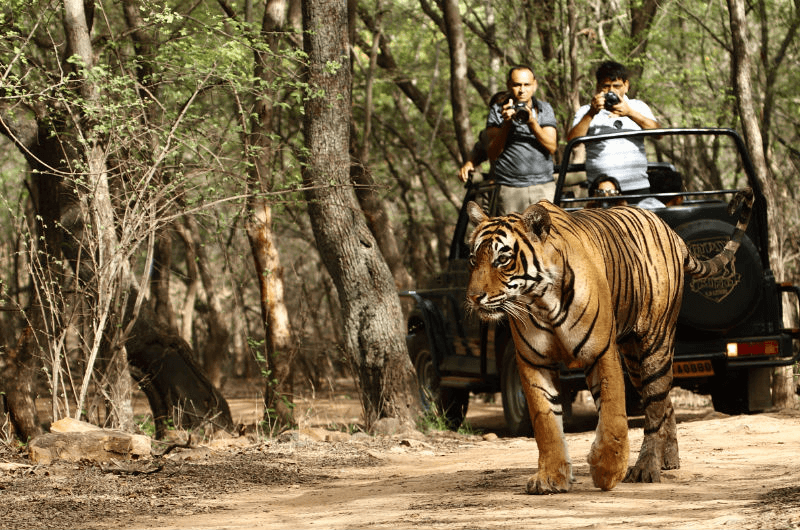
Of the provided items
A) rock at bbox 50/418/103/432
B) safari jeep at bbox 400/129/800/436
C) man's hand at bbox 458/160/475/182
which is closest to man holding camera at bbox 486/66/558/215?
safari jeep at bbox 400/129/800/436

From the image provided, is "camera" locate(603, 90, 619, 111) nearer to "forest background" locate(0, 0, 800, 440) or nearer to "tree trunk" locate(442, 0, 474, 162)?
"forest background" locate(0, 0, 800, 440)

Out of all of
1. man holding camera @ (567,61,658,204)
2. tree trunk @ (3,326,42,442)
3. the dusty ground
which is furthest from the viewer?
tree trunk @ (3,326,42,442)

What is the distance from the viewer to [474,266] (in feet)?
17.9

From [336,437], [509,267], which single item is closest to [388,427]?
[336,437]

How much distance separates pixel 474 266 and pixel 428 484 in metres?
1.64

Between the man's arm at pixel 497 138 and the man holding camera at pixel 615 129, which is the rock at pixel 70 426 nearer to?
the man's arm at pixel 497 138

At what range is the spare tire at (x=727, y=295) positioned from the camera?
25.9 ft

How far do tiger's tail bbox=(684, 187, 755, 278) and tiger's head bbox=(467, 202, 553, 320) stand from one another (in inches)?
55.6

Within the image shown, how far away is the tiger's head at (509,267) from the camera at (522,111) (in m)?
3.07

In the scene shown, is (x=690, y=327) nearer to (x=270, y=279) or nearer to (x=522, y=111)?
(x=522, y=111)

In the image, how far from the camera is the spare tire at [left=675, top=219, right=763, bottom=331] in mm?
7895

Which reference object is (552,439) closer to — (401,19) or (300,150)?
(300,150)

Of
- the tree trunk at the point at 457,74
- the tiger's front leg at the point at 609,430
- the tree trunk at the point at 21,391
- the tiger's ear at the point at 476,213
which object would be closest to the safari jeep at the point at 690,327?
the tiger's ear at the point at 476,213

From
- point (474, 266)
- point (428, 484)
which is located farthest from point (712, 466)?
point (474, 266)
